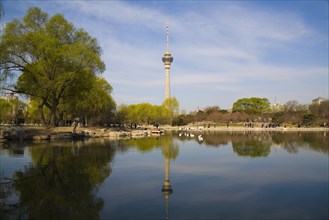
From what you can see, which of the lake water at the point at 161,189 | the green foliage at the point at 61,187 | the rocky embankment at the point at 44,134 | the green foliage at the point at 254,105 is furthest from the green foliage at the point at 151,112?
the lake water at the point at 161,189

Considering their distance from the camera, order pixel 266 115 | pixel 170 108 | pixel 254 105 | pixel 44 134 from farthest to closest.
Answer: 1. pixel 254 105
2. pixel 266 115
3. pixel 170 108
4. pixel 44 134

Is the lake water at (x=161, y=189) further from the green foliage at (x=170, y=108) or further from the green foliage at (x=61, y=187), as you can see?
the green foliage at (x=170, y=108)

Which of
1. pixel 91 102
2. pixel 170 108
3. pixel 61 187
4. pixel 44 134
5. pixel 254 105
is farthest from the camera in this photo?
pixel 254 105

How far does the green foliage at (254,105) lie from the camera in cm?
11550

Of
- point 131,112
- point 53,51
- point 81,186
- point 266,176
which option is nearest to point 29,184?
point 81,186

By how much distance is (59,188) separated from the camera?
10938 millimetres

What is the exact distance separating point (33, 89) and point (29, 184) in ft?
89.6

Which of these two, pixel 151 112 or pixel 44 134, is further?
pixel 151 112

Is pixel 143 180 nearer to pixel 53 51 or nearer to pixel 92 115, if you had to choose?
pixel 53 51

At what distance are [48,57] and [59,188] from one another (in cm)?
2779

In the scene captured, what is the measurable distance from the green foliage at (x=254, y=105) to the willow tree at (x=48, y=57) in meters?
84.9

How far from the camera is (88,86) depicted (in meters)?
39.1

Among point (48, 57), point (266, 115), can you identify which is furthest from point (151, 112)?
point (48, 57)

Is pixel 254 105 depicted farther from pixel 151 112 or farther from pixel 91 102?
pixel 91 102
